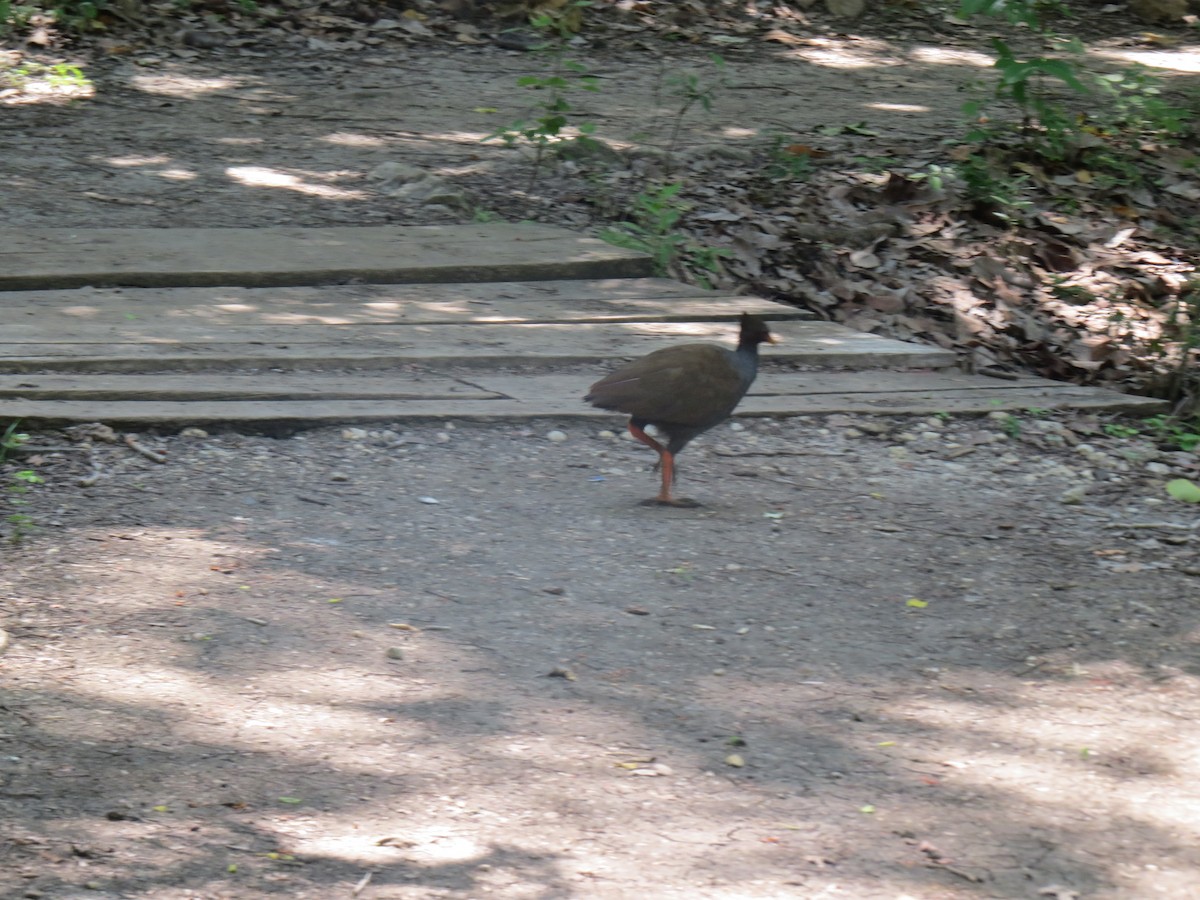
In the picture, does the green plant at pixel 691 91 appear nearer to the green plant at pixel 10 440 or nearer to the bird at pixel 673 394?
the bird at pixel 673 394

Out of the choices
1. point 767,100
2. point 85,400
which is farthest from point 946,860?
point 767,100

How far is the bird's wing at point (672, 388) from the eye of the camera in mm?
5211

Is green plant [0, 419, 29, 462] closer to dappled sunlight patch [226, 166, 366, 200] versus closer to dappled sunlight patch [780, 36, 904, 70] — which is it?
dappled sunlight patch [226, 166, 366, 200]

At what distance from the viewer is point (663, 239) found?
8219 millimetres

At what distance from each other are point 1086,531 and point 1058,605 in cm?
76

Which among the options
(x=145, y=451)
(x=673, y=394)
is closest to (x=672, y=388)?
(x=673, y=394)

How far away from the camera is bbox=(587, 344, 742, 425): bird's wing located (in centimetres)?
521

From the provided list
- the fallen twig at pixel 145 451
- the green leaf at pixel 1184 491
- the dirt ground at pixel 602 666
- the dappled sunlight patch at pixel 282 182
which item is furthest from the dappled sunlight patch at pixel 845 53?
the fallen twig at pixel 145 451

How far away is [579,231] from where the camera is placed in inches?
334

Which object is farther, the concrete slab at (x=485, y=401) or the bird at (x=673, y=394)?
the concrete slab at (x=485, y=401)

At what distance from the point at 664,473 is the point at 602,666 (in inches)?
51.5

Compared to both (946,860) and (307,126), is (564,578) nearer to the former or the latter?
(946,860)

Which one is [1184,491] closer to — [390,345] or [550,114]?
[390,345]

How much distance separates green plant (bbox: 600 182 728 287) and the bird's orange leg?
2727 millimetres
